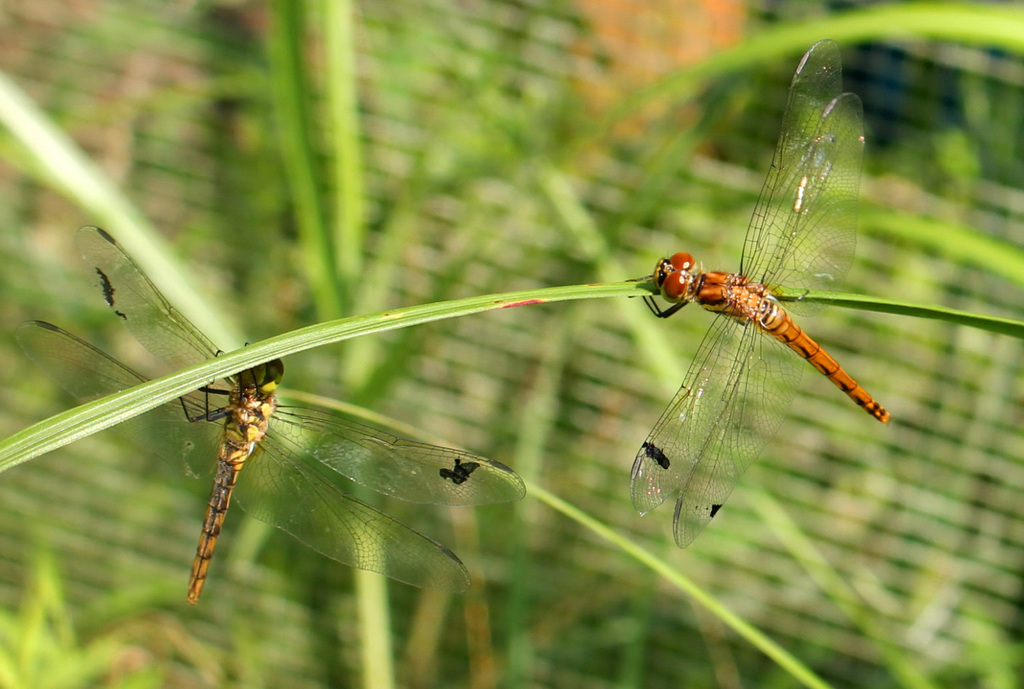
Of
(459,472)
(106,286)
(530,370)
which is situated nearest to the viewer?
(459,472)

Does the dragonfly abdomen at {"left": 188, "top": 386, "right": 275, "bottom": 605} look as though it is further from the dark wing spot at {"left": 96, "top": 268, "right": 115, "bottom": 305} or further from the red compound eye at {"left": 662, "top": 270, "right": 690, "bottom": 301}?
the red compound eye at {"left": 662, "top": 270, "right": 690, "bottom": 301}

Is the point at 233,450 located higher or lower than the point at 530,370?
lower

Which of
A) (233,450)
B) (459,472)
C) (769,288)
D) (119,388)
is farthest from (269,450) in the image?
(769,288)

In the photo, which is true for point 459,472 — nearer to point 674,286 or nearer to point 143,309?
point 674,286

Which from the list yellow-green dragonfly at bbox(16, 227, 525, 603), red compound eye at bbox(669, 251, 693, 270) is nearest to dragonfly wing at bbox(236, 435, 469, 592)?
yellow-green dragonfly at bbox(16, 227, 525, 603)

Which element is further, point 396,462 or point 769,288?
point 769,288

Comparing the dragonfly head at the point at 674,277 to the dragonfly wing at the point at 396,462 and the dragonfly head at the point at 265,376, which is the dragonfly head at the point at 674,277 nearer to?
the dragonfly wing at the point at 396,462
